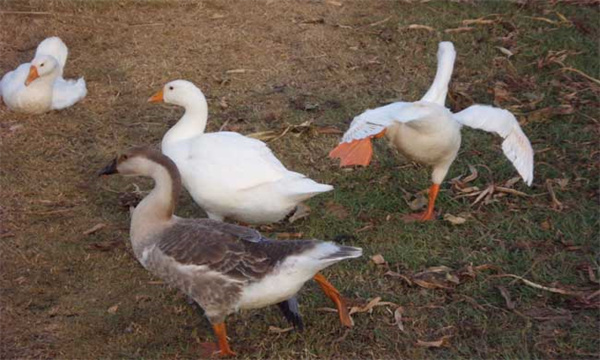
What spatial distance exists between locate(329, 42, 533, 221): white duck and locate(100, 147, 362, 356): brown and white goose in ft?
2.97

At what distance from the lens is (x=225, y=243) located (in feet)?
13.1

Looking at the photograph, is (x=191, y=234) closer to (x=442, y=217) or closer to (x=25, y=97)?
(x=442, y=217)

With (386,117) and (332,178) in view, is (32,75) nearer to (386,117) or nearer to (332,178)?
(332,178)

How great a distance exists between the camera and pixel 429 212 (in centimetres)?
537

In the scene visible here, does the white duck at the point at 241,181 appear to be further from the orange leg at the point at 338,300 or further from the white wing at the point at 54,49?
the white wing at the point at 54,49

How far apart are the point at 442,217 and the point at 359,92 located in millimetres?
1858

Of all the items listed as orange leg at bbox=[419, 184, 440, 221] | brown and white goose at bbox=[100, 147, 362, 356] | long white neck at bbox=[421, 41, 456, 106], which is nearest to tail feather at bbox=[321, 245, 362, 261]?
brown and white goose at bbox=[100, 147, 362, 356]

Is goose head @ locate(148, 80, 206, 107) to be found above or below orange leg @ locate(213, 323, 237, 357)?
above

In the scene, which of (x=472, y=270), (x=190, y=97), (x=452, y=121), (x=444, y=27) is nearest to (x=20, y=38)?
(x=190, y=97)

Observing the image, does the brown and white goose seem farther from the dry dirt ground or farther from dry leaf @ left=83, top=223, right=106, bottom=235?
dry leaf @ left=83, top=223, right=106, bottom=235

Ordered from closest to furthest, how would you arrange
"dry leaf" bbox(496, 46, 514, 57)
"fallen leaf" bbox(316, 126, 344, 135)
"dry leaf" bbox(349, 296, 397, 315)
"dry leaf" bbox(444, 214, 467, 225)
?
"dry leaf" bbox(349, 296, 397, 315) → "dry leaf" bbox(444, 214, 467, 225) → "fallen leaf" bbox(316, 126, 344, 135) → "dry leaf" bbox(496, 46, 514, 57)

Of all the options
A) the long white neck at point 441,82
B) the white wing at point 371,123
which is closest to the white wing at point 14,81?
the white wing at point 371,123

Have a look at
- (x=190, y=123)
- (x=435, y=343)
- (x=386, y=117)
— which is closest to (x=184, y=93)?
(x=190, y=123)

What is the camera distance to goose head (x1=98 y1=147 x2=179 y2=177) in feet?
13.8
